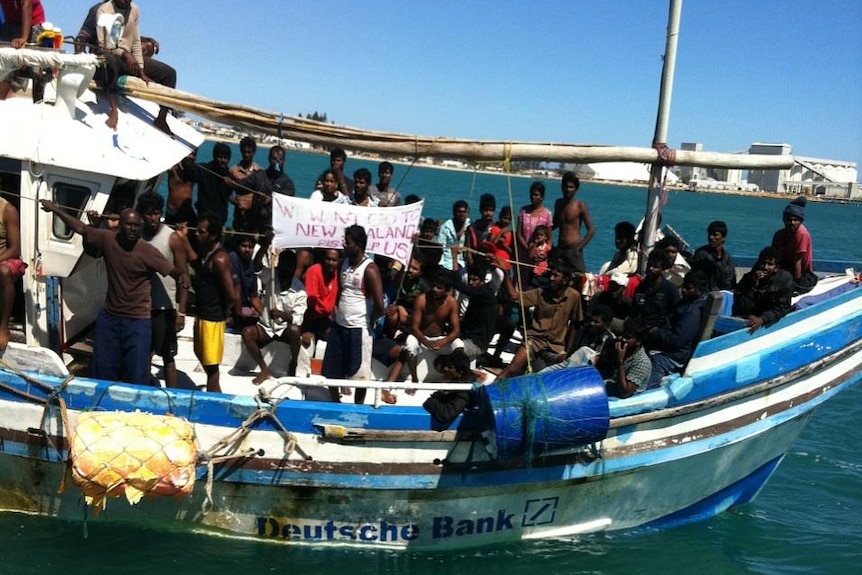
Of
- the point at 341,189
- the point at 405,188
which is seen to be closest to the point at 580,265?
the point at 341,189

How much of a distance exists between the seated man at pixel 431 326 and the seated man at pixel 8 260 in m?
2.94

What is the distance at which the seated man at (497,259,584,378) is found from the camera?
21.7ft

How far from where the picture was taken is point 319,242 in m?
6.52

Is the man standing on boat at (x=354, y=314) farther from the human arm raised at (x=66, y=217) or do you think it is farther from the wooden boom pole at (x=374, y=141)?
the human arm raised at (x=66, y=217)

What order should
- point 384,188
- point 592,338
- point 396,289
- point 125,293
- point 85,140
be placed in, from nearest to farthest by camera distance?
point 125,293
point 85,140
point 592,338
point 396,289
point 384,188

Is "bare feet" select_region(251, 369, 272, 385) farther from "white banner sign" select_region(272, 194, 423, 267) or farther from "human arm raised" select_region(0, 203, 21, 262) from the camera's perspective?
"human arm raised" select_region(0, 203, 21, 262)

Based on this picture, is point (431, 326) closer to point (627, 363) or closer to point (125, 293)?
point (627, 363)

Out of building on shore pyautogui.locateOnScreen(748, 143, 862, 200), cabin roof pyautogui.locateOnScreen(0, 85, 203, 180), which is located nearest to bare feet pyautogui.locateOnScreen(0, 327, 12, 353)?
cabin roof pyautogui.locateOnScreen(0, 85, 203, 180)

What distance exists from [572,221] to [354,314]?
3.01m

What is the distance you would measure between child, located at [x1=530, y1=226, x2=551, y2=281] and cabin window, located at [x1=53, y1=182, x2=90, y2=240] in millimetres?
4077

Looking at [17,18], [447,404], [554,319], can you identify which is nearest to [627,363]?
[554,319]

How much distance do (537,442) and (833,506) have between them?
5.25 m

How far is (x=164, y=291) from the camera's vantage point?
19.8 feet

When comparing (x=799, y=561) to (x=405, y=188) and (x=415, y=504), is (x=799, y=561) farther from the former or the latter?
(x=405, y=188)
